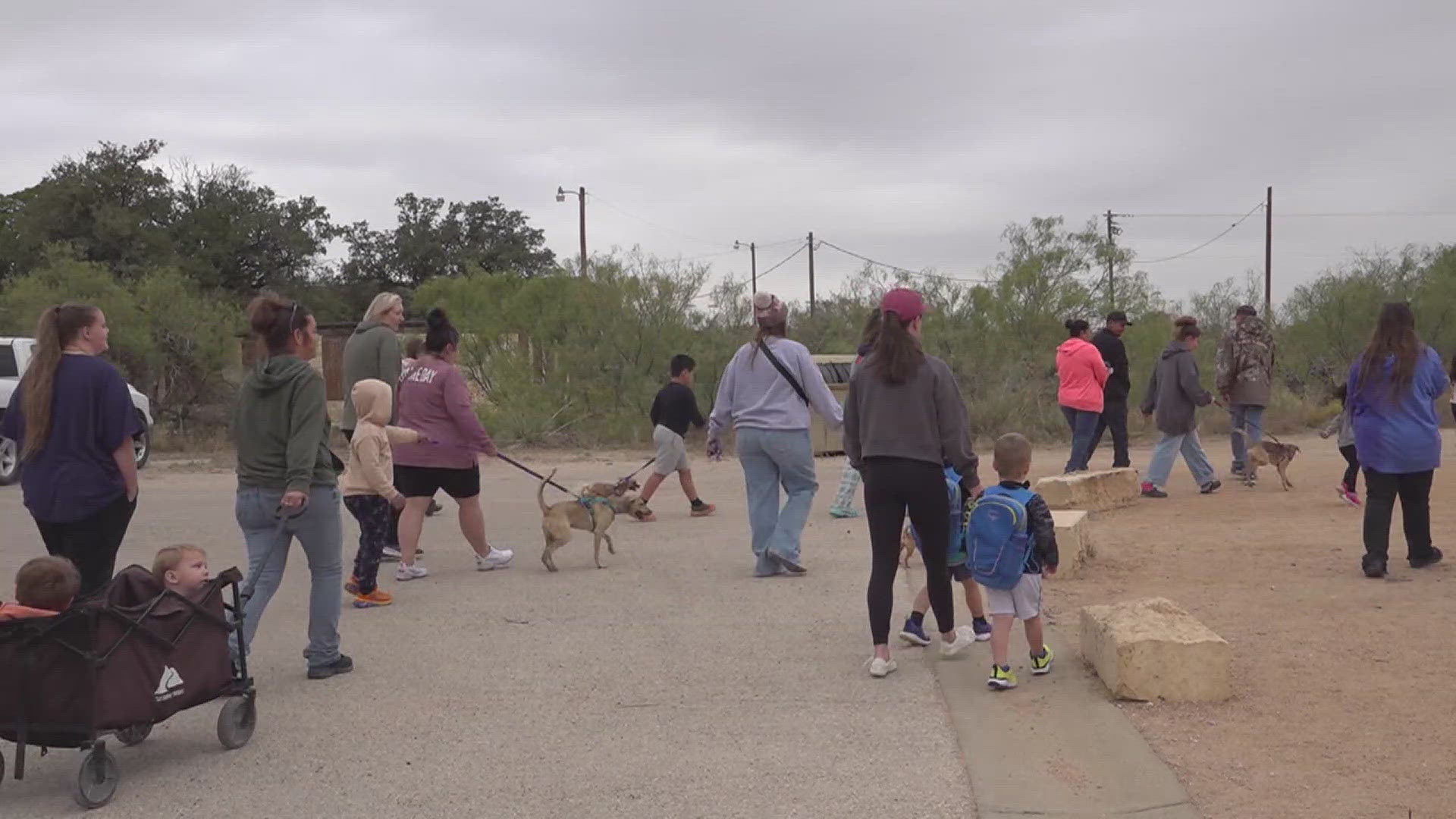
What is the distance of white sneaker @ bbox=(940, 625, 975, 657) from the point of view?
6727 mm

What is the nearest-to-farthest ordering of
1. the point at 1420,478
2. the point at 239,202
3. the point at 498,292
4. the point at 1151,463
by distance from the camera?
the point at 1420,478, the point at 1151,463, the point at 498,292, the point at 239,202

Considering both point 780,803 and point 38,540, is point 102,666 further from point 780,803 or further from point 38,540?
point 38,540

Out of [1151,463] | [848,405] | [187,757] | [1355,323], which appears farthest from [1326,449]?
[187,757]

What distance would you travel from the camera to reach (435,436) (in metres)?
9.05

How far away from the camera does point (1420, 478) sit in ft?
28.2

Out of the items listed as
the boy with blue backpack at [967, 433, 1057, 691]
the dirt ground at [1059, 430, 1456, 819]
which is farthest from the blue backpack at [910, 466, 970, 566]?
the dirt ground at [1059, 430, 1456, 819]

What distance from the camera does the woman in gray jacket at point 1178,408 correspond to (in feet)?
42.4

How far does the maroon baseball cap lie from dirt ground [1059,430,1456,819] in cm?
196

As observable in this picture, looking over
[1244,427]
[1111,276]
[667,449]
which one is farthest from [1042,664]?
[1111,276]

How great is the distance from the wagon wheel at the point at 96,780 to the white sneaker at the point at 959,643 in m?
3.71

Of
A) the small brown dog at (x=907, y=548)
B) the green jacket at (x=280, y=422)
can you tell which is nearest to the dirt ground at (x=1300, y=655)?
the small brown dog at (x=907, y=548)

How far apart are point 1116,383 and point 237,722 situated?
34.6 feet

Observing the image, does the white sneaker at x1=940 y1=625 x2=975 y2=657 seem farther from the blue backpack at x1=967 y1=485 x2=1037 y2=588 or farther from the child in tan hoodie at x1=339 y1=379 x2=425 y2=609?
the child in tan hoodie at x1=339 y1=379 x2=425 y2=609

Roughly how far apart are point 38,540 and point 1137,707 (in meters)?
9.53
